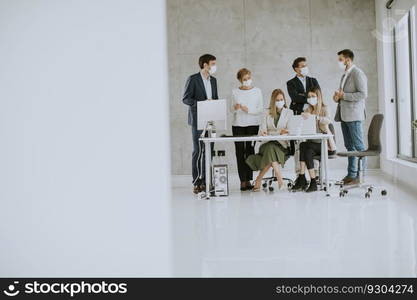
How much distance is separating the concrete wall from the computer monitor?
3.09 m

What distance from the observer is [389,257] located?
2799 millimetres

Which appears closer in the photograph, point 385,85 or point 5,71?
point 5,71

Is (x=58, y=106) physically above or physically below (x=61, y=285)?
above

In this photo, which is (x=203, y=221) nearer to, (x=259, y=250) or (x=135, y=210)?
(x=259, y=250)

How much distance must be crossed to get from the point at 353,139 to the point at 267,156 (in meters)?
1.04

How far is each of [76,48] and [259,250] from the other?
202 cm

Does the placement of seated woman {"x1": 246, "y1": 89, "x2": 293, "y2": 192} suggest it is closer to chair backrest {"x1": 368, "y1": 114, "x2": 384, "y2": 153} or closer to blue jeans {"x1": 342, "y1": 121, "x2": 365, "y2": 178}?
blue jeans {"x1": 342, "y1": 121, "x2": 365, "y2": 178}

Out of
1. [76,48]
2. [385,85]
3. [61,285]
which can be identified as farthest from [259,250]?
[385,85]

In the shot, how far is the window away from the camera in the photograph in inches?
285

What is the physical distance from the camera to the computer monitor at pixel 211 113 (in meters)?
6.04

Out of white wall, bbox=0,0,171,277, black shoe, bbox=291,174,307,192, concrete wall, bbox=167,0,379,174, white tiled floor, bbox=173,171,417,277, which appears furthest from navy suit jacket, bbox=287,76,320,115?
white wall, bbox=0,0,171,277

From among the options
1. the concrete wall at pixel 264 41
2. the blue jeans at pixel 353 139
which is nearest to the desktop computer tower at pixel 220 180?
the blue jeans at pixel 353 139

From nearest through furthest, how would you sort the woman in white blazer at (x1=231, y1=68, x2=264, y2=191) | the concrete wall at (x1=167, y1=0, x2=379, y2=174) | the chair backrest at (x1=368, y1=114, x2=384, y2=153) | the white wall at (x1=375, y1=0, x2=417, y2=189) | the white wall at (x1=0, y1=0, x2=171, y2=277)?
the white wall at (x1=0, y1=0, x2=171, y2=277) → the chair backrest at (x1=368, y1=114, x2=384, y2=153) → the woman in white blazer at (x1=231, y1=68, x2=264, y2=191) → the white wall at (x1=375, y1=0, x2=417, y2=189) → the concrete wall at (x1=167, y1=0, x2=379, y2=174)

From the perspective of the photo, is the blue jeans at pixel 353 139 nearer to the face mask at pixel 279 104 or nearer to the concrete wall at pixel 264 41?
the face mask at pixel 279 104
